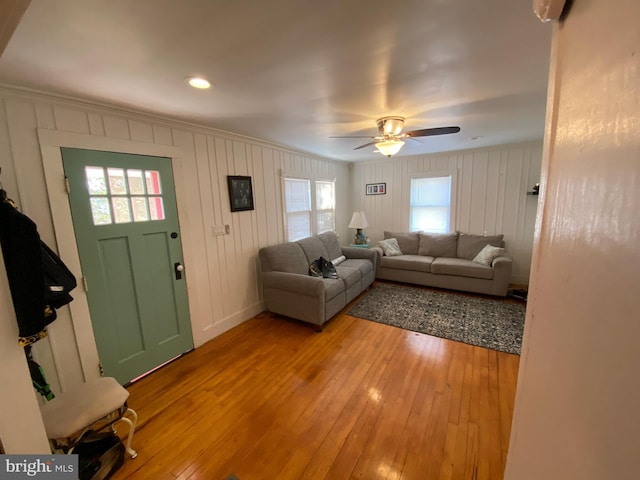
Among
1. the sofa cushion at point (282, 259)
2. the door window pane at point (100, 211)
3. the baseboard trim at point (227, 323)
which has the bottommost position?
the baseboard trim at point (227, 323)

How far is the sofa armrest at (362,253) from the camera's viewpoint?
14.1 feet

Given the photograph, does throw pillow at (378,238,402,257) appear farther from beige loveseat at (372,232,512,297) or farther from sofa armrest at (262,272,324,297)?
sofa armrest at (262,272,324,297)

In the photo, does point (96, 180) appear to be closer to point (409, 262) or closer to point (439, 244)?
point (409, 262)

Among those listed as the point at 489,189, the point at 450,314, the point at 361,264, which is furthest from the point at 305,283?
the point at 489,189

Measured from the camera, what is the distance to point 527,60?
1.49 metres

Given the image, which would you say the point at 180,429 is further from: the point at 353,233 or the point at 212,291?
the point at 353,233

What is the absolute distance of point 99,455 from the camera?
1.51 m

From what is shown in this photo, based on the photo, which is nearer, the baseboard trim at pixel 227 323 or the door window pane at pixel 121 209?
the door window pane at pixel 121 209

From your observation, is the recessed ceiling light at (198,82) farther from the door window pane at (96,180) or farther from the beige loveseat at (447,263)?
the beige loveseat at (447,263)

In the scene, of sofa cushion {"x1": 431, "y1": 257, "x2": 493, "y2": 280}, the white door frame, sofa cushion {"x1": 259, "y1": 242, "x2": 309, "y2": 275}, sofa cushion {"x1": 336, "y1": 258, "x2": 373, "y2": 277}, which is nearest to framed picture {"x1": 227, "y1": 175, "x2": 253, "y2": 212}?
sofa cushion {"x1": 259, "y1": 242, "x2": 309, "y2": 275}

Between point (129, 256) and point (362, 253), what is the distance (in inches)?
127

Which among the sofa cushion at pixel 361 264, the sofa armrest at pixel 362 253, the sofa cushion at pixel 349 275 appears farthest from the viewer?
the sofa armrest at pixel 362 253

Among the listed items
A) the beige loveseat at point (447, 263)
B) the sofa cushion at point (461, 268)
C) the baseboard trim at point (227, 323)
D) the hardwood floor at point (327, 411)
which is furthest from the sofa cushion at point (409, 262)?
the baseboard trim at point (227, 323)

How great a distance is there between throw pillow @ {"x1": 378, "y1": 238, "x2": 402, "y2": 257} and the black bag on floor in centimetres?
398
